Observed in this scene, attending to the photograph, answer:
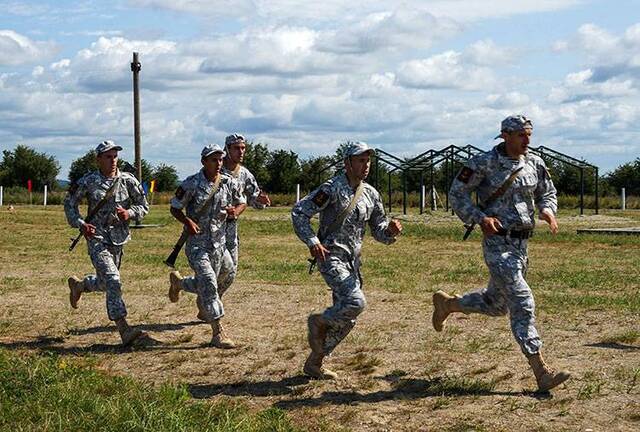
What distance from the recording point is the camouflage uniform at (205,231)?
10062mm

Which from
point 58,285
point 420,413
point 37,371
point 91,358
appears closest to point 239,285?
point 58,285

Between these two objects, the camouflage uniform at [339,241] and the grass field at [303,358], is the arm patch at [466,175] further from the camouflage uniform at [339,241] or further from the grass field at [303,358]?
the grass field at [303,358]

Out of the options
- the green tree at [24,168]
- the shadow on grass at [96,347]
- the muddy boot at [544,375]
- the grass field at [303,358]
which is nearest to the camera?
the grass field at [303,358]

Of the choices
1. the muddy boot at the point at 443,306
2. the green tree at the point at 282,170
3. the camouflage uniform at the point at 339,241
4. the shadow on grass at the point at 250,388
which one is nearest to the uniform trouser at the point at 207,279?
the shadow on grass at the point at 250,388

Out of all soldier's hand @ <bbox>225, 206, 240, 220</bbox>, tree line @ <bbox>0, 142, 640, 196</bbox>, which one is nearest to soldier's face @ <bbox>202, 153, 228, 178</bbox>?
soldier's hand @ <bbox>225, 206, 240, 220</bbox>

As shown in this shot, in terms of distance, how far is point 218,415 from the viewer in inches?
275

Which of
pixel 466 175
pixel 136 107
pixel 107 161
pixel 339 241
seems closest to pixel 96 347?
pixel 107 161

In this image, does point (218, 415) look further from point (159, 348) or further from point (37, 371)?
point (159, 348)

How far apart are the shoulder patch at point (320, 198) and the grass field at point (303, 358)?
1351mm

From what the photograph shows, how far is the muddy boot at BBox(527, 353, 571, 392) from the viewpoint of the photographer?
24.6ft

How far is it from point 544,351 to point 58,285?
26.2ft

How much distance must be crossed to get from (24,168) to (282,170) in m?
21.7

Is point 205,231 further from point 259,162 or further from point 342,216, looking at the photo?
point 259,162

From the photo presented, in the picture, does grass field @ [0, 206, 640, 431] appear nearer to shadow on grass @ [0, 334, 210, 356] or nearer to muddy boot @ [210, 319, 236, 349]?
shadow on grass @ [0, 334, 210, 356]
